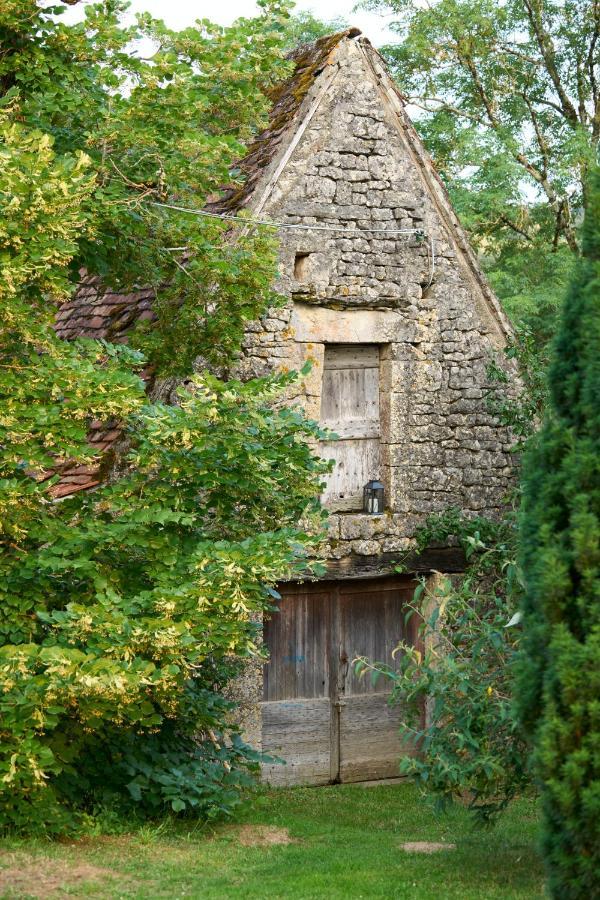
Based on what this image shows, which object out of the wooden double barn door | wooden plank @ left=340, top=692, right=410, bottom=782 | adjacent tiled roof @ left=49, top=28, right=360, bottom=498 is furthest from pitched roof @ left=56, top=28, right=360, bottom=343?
wooden plank @ left=340, top=692, right=410, bottom=782

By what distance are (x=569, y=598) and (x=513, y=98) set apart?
14.2 meters

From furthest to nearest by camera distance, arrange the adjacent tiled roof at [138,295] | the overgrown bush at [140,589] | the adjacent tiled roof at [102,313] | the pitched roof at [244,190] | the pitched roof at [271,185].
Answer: the pitched roof at [244,190] → the adjacent tiled roof at [102,313] → the pitched roof at [271,185] → the adjacent tiled roof at [138,295] → the overgrown bush at [140,589]

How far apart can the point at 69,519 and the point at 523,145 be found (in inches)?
475

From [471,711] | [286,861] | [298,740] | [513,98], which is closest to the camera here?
[471,711]

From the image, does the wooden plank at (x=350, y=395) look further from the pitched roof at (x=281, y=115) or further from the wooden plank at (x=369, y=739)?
the wooden plank at (x=369, y=739)

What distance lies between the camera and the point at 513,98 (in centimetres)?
1755

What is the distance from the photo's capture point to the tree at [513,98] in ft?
54.2

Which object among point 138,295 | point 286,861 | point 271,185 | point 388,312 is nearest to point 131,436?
point 286,861

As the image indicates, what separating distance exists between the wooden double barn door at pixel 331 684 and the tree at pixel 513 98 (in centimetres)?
658

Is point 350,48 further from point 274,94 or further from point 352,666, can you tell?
point 352,666

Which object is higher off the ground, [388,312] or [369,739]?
[388,312]

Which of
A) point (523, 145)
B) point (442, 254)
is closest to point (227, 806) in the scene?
point (442, 254)

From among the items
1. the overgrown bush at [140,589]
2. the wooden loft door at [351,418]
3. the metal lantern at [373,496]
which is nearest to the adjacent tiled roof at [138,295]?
the overgrown bush at [140,589]

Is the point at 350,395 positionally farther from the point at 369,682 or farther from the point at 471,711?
the point at 471,711
